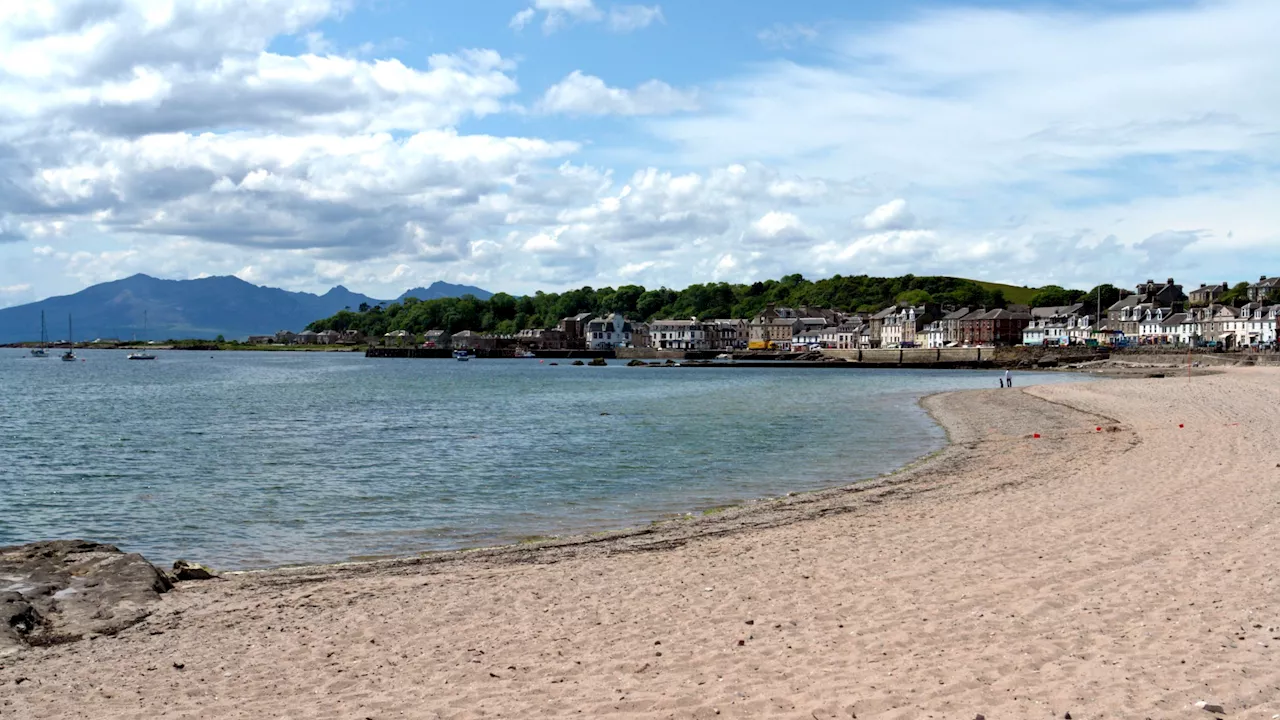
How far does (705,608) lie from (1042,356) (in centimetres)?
13084

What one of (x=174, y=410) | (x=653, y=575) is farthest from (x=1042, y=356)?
→ (x=653, y=575)

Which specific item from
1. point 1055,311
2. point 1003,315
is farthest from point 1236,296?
point 1003,315

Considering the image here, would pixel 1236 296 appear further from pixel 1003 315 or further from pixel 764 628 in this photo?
pixel 764 628

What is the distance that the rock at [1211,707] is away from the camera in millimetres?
6676

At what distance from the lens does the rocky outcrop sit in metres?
10.4

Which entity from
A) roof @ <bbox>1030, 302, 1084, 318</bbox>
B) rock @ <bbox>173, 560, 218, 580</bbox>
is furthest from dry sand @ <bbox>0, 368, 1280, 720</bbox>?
roof @ <bbox>1030, 302, 1084, 318</bbox>

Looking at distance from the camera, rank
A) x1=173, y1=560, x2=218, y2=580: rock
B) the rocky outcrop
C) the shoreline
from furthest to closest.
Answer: the shoreline, x1=173, y1=560, x2=218, y2=580: rock, the rocky outcrop

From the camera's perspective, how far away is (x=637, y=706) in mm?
7352

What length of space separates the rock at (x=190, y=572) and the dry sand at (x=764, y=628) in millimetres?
379

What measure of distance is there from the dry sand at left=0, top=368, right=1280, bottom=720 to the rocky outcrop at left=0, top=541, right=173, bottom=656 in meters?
0.43

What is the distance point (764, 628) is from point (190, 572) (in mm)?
8471

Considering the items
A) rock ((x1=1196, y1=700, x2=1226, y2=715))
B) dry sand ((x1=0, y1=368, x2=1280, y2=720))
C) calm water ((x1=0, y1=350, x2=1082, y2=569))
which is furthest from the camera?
calm water ((x1=0, y1=350, x2=1082, y2=569))

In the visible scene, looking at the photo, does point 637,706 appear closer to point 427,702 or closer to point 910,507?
point 427,702

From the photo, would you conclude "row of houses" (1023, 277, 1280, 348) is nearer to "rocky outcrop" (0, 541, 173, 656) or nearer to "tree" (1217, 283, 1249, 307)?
"tree" (1217, 283, 1249, 307)
